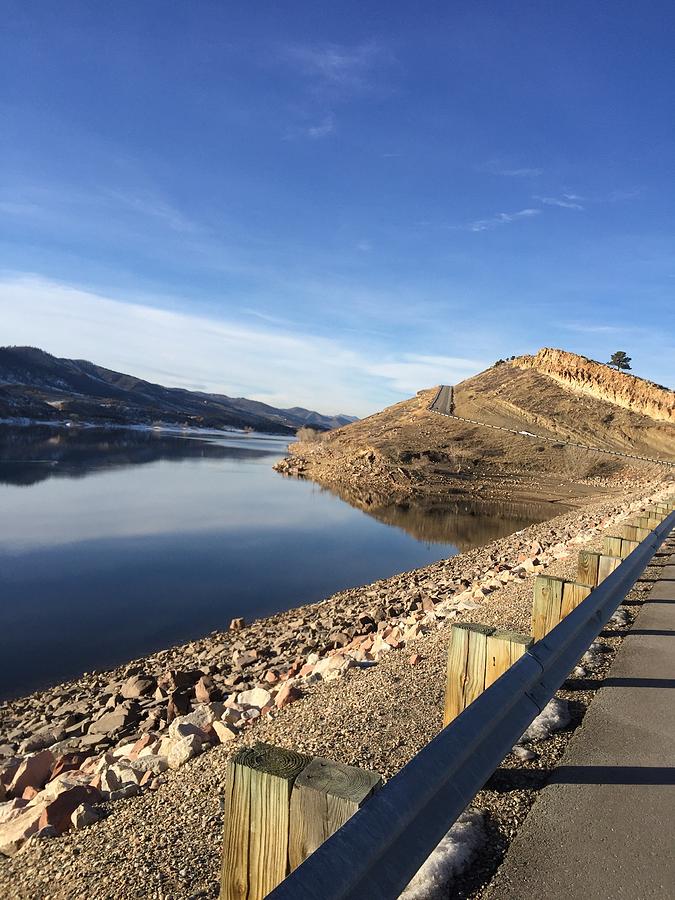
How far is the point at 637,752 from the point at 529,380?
6290 centimetres

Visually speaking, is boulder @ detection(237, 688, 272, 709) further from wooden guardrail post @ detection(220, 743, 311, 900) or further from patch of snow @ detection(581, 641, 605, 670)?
wooden guardrail post @ detection(220, 743, 311, 900)

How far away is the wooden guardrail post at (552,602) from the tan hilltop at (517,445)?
1019 inches

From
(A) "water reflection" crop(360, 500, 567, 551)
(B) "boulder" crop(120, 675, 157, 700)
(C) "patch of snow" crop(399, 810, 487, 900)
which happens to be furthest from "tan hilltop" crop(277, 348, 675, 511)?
(C) "patch of snow" crop(399, 810, 487, 900)

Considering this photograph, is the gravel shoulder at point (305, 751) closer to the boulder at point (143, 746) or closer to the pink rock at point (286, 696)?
the pink rock at point (286, 696)

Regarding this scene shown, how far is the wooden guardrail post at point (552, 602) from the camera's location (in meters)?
3.89

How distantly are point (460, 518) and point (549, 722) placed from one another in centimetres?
2427

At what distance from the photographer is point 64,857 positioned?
2658mm

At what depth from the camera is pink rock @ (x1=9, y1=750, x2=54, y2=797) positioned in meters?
4.79

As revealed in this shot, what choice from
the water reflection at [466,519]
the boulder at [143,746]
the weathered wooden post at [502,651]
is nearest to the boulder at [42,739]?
the boulder at [143,746]

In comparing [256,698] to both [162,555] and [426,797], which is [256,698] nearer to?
[426,797]

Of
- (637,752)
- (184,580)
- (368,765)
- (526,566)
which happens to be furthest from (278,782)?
(184,580)

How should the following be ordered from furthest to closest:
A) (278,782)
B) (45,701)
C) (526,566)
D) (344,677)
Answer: (526,566), (45,701), (344,677), (278,782)

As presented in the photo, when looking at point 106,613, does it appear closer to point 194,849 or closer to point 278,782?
point 194,849

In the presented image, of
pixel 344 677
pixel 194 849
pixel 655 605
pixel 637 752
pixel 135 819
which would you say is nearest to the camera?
pixel 194 849
